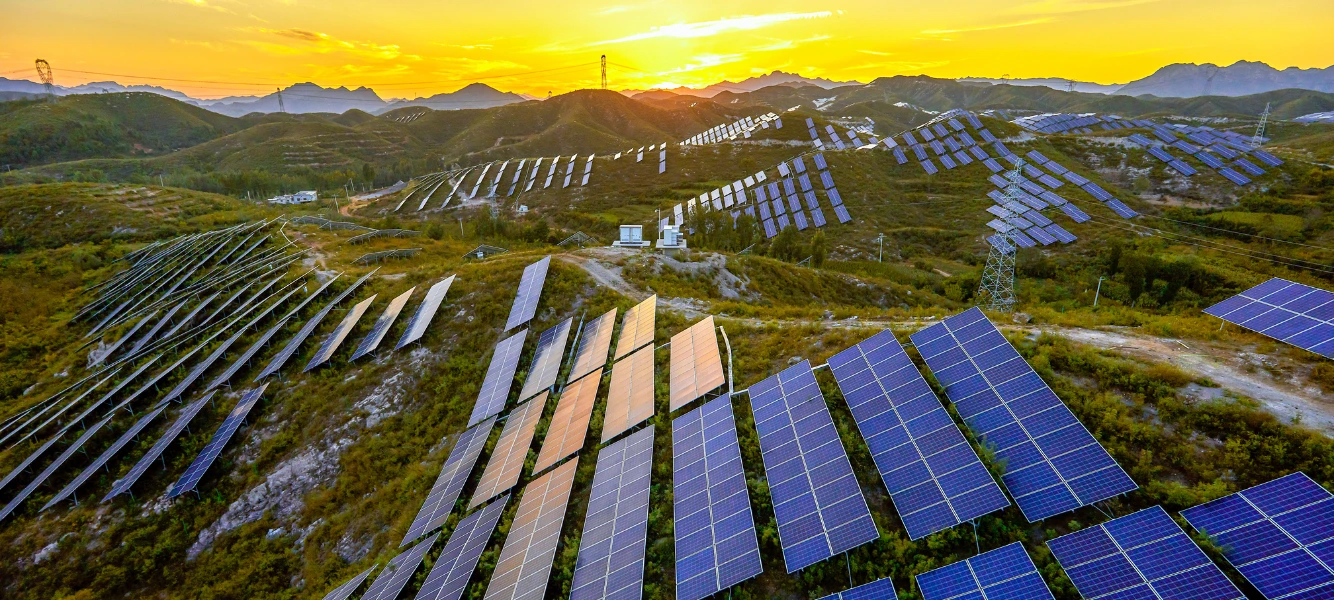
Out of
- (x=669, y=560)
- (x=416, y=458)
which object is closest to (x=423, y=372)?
(x=416, y=458)

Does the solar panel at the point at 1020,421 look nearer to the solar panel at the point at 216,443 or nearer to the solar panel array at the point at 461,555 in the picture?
the solar panel array at the point at 461,555

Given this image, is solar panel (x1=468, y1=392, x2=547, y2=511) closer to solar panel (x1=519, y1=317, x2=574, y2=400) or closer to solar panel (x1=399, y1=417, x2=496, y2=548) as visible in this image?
solar panel (x1=399, y1=417, x2=496, y2=548)

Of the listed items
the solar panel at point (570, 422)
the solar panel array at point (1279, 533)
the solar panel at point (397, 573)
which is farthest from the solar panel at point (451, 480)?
the solar panel array at point (1279, 533)

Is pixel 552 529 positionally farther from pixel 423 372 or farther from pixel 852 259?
pixel 852 259

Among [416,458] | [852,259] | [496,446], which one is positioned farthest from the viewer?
[852,259]

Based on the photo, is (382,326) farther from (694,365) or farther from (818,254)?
(818,254)

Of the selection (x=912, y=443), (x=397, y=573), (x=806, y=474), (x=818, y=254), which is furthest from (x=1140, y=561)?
(x=818, y=254)
